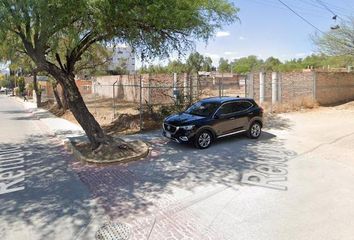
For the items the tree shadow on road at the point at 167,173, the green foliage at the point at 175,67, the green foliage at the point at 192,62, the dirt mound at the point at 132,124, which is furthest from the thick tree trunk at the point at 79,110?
the green foliage at the point at 192,62

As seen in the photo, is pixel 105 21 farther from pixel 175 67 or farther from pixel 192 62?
pixel 192 62

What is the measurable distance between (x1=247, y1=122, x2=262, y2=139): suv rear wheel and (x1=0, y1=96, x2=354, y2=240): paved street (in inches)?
20.2

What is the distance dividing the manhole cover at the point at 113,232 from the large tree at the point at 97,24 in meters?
4.66

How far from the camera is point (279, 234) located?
4.50 meters

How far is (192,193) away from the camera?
6.20m

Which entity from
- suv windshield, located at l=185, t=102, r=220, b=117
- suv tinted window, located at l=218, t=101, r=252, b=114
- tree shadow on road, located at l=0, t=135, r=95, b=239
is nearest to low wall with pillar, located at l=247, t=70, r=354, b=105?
suv tinted window, located at l=218, t=101, r=252, b=114

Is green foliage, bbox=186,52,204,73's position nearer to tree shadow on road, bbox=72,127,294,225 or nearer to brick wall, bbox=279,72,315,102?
tree shadow on road, bbox=72,127,294,225

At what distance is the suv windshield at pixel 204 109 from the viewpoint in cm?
1036

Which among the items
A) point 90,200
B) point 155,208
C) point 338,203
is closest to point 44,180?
point 90,200

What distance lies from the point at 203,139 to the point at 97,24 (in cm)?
454

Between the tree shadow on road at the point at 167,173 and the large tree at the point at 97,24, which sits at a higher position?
the large tree at the point at 97,24

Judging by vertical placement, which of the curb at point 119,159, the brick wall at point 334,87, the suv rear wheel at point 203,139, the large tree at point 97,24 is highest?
the large tree at point 97,24

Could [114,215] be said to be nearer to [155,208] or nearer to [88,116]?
[155,208]

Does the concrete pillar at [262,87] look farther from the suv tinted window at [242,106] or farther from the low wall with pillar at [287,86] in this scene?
the suv tinted window at [242,106]
